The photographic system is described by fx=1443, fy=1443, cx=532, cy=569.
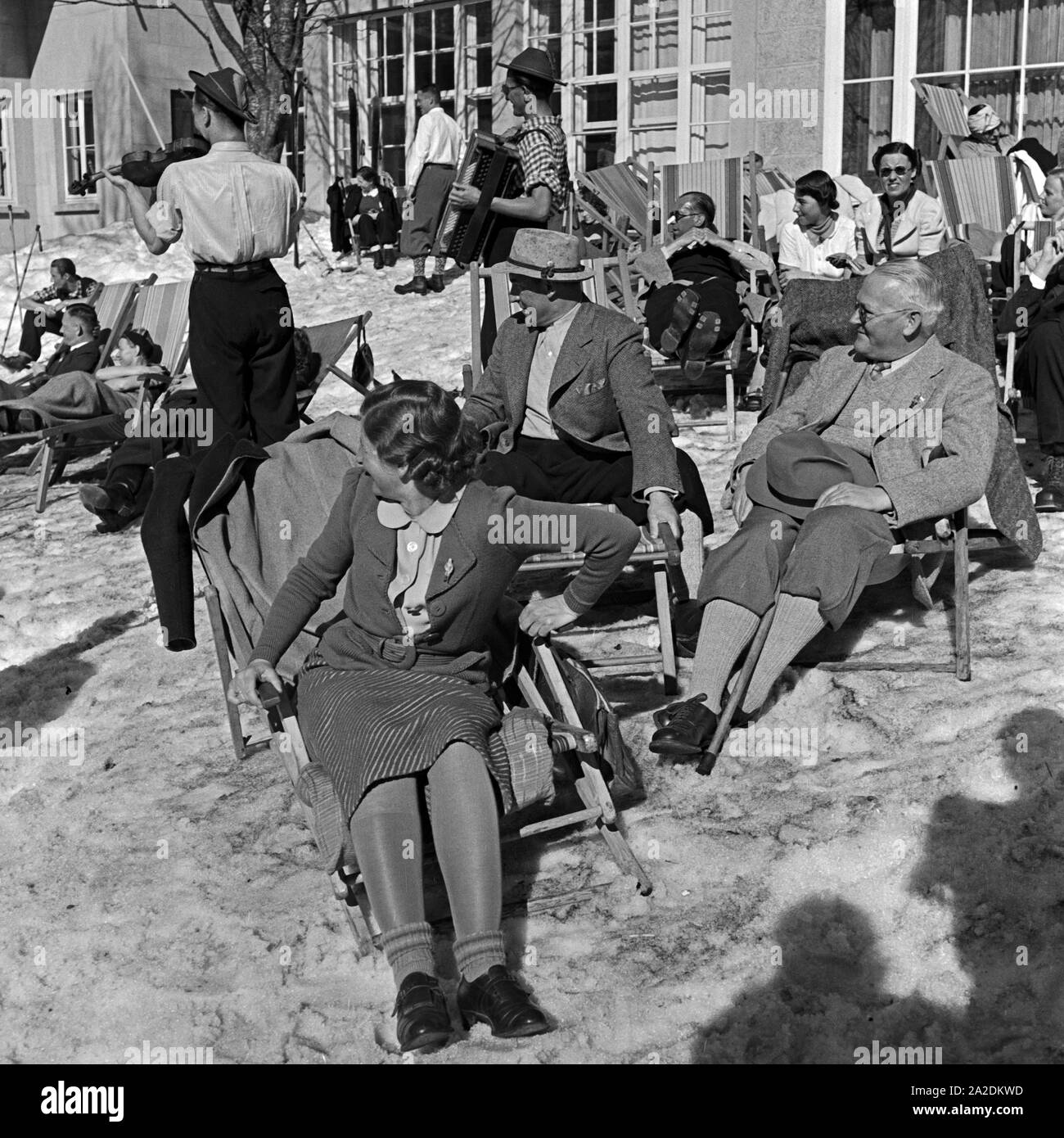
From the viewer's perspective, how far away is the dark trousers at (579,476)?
466 cm

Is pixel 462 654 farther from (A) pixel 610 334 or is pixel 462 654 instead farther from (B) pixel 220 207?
(B) pixel 220 207

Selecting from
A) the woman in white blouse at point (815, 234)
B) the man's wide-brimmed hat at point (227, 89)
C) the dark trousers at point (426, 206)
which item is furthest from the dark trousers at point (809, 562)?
the dark trousers at point (426, 206)

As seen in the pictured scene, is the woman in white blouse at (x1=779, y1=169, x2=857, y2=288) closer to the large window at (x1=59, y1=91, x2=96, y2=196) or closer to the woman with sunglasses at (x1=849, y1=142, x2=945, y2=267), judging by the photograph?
the woman with sunglasses at (x1=849, y1=142, x2=945, y2=267)

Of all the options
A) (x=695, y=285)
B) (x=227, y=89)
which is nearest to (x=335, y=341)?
(x=695, y=285)

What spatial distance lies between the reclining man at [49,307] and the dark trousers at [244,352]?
4985 mm

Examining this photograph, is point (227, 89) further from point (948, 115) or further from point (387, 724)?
point (948, 115)

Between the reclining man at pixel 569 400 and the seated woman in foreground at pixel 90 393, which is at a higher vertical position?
the reclining man at pixel 569 400

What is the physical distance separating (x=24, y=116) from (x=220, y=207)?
1543 centimetres

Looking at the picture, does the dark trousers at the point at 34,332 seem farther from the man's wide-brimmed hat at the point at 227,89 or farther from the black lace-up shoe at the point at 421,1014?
the black lace-up shoe at the point at 421,1014

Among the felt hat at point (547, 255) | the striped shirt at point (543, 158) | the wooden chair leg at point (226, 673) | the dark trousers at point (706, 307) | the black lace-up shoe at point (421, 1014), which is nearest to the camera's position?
the black lace-up shoe at point (421, 1014)

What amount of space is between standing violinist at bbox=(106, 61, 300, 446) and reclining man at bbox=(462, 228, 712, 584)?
102cm

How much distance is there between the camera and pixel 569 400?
4723mm

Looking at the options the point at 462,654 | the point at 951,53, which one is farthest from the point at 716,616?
the point at 951,53

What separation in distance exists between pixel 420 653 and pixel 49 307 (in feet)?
26.4
